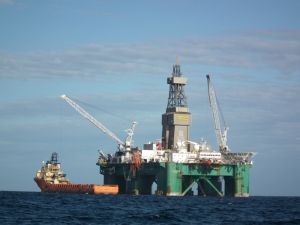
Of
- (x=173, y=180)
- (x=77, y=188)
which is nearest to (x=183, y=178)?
(x=173, y=180)

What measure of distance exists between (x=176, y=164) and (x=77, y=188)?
29.2 metres

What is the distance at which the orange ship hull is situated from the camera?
528 feet

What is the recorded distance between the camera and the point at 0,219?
71.7 metres

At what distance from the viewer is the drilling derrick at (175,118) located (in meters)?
161

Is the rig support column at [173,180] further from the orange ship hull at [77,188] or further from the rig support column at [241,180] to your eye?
the orange ship hull at [77,188]

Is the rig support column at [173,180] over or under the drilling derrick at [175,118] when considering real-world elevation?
under

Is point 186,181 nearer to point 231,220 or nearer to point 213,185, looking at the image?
point 213,185

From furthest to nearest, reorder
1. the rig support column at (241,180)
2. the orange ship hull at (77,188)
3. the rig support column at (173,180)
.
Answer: the orange ship hull at (77,188), the rig support column at (241,180), the rig support column at (173,180)

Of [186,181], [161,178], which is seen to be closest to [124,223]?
[161,178]

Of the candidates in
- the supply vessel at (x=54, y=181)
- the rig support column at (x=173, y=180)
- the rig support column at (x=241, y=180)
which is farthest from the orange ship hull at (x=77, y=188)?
the rig support column at (x=241, y=180)

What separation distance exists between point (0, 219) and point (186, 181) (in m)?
90.7

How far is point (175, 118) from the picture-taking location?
161000 mm

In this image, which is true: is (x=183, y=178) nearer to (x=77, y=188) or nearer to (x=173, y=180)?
(x=173, y=180)

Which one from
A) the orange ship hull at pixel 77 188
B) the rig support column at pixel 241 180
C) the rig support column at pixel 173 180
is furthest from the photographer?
the orange ship hull at pixel 77 188
